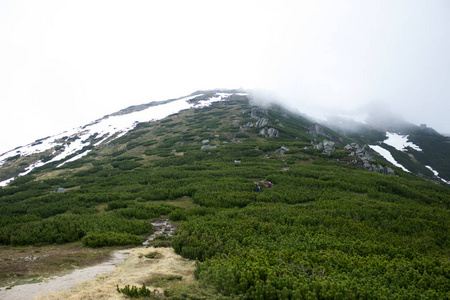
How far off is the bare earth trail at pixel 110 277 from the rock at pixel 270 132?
35.4 metres

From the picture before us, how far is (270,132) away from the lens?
42.4 m

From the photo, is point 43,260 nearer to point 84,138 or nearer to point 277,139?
point 277,139

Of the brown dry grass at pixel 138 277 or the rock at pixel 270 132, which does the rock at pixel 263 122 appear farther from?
the brown dry grass at pixel 138 277

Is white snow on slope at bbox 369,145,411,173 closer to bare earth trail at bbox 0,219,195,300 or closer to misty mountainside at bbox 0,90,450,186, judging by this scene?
Answer: misty mountainside at bbox 0,90,450,186

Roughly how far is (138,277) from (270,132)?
38636 mm

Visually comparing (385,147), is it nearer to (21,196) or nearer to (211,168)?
(211,168)

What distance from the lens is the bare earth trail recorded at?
510 centimetres

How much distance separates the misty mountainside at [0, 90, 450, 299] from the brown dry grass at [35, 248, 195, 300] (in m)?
0.59

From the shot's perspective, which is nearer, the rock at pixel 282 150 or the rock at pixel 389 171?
the rock at pixel 389 171

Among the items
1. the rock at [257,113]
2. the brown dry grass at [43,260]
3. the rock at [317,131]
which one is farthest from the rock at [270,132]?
the brown dry grass at [43,260]

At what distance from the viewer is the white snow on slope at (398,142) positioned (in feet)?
244

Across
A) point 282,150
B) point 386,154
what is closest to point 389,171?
point 282,150

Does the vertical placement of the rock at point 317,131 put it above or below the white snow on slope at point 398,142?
above

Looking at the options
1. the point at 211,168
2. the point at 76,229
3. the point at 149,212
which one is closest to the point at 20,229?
the point at 76,229
